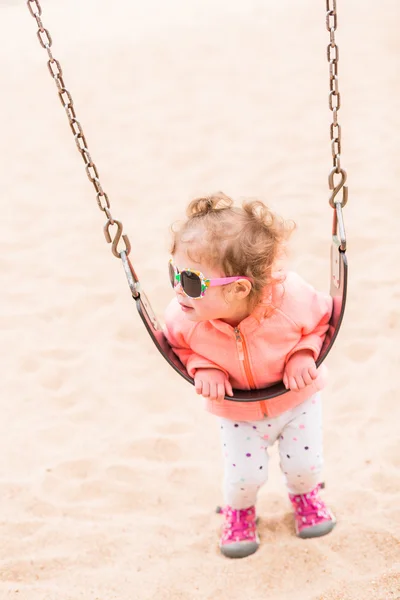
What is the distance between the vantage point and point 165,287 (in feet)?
15.0

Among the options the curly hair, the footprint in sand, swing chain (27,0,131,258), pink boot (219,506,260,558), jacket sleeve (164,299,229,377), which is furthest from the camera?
the footprint in sand

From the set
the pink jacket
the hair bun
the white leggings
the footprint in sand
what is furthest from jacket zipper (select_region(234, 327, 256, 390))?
the footprint in sand

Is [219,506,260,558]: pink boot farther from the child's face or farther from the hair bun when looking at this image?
the hair bun

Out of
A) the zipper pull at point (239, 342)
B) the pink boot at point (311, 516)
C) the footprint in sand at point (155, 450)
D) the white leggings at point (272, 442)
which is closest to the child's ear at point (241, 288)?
the zipper pull at point (239, 342)

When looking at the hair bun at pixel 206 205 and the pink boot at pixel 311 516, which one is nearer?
the hair bun at pixel 206 205

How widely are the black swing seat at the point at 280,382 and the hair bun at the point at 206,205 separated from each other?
0.91ft

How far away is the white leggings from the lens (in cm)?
239

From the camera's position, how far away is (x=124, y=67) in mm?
7699

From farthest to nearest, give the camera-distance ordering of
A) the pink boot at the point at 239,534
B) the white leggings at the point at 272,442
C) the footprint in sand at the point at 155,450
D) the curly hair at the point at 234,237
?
the footprint in sand at the point at 155,450 → the pink boot at the point at 239,534 → the white leggings at the point at 272,442 → the curly hair at the point at 234,237

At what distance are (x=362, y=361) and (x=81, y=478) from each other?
4.97 feet

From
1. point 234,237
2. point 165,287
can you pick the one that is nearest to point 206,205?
point 234,237

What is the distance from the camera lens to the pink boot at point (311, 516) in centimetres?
271

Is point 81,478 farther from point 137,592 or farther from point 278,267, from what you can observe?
point 278,267

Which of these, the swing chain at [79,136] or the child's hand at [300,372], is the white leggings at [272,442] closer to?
the child's hand at [300,372]
